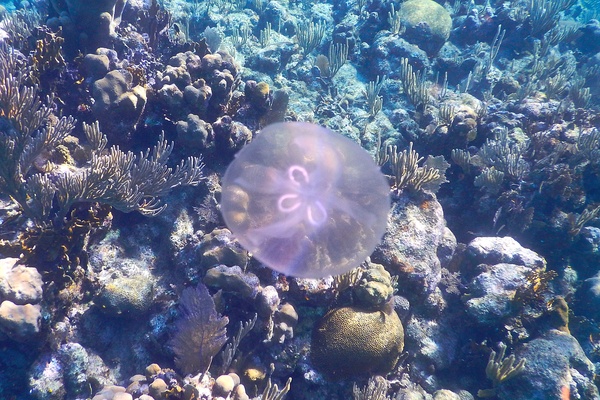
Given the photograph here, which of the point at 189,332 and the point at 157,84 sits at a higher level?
the point at 157,84

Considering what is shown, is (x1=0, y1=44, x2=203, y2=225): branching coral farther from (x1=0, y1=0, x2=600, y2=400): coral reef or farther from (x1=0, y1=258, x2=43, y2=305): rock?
(x1=0, y1=258, x2=43, y2=305): rock

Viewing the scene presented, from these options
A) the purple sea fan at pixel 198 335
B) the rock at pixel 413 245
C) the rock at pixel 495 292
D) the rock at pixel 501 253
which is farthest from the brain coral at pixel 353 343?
the rock at pixel 501 253

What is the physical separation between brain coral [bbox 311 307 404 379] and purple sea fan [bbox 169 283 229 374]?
127 cm

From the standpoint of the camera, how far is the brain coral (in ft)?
13.5

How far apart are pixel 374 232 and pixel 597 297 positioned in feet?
16.6

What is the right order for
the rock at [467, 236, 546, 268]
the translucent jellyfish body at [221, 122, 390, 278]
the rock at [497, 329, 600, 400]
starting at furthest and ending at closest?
the rock at [467, 236, 546, 268] < the rock at [497, 329, 600, 400] < the translucent jellyfish body at [221, 122, 390, 278]

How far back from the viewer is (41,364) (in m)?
3.45

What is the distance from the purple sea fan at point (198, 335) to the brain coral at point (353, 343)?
1.27m

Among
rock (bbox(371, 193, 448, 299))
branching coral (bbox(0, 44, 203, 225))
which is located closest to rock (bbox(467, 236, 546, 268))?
rock (bbox(371, 193, 448, 299))

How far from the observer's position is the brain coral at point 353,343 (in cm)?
411

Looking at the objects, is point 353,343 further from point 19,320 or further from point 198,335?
point 19,320

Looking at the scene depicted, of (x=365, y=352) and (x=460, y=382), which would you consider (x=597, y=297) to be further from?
(x=365, y=352)

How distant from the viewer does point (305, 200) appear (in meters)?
3.27

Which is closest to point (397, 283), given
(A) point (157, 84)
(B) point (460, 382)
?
(B) point (460, 382)
